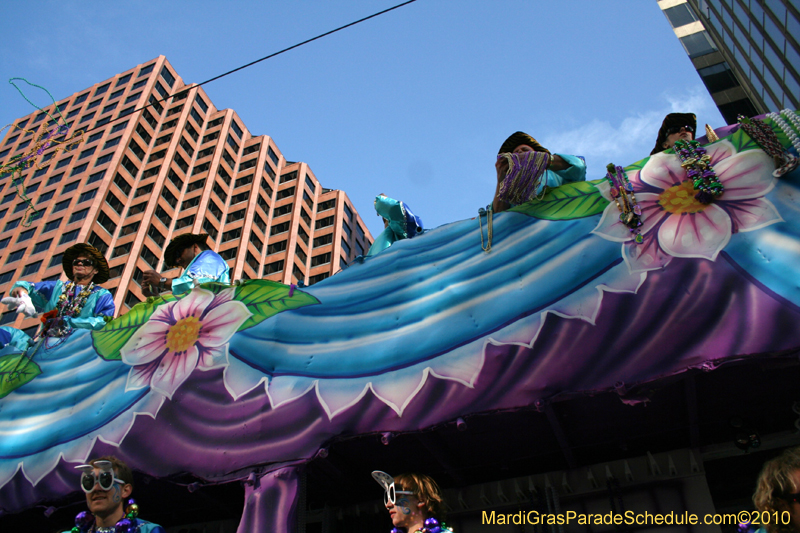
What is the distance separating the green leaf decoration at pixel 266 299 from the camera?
5.45 m

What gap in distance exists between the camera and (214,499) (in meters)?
5.46

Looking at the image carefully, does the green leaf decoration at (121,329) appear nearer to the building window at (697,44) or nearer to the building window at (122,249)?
the building window at (697,44)

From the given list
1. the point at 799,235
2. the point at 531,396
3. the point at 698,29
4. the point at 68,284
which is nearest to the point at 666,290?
the point at 799,235

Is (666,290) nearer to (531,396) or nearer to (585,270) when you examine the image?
(585,270)

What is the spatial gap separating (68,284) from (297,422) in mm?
4358

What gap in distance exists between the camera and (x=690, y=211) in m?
4.31

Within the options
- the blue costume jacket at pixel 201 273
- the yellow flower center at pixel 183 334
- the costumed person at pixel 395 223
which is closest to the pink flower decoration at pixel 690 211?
the costumed person at pixel 395 223

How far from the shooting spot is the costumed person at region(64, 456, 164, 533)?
4.22 m

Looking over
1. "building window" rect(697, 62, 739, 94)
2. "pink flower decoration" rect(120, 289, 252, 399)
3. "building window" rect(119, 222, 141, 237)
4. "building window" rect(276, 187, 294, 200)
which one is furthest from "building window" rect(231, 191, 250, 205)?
"pink flower decoration" rect(120, 289, 252, 399)

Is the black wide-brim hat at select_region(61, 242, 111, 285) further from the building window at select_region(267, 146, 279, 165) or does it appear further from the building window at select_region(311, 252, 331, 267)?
the building window at select_region(267, 146, 279, 165)

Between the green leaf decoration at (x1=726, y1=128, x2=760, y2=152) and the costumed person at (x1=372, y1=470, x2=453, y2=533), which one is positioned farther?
the green leaf decoration at (x1=726, y1=128, x2=760, y2=152)

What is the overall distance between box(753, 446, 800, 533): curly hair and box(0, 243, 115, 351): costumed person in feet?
20.7

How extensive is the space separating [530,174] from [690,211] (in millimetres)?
1329

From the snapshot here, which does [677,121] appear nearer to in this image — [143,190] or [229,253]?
[229,253]
